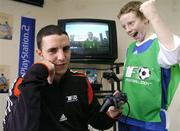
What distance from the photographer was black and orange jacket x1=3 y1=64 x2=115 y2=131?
0.92 meters

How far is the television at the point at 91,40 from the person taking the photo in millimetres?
2270

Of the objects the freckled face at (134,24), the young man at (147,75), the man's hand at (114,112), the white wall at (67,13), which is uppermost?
the white wall at (67,13)

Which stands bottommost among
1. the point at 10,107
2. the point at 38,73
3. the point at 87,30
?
the point at 10,107

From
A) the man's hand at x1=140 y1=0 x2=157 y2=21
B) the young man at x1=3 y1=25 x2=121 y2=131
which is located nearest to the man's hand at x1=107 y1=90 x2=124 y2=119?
the young man at x1=3 y1=25 x2=121 y2=131

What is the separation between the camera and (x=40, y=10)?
2.62 meters

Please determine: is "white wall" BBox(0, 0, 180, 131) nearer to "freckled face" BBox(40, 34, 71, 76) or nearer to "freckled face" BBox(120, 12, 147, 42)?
"freckled face" BBox(120, 12, 147, 42)

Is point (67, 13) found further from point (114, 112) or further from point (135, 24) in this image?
point (114, 112)

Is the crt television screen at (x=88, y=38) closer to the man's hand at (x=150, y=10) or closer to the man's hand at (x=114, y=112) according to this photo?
the man's hand at (x=114, y=112)

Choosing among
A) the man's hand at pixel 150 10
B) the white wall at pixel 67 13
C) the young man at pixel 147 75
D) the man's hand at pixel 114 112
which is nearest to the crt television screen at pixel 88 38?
the white wall at pixel 67 13

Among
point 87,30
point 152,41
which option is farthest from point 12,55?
point 152,41

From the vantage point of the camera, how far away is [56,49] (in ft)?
3.50

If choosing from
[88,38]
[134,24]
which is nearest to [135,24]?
[134,24]

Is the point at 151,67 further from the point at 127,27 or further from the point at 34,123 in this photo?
the point at 34,123

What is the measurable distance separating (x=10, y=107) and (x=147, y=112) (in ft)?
2.07
